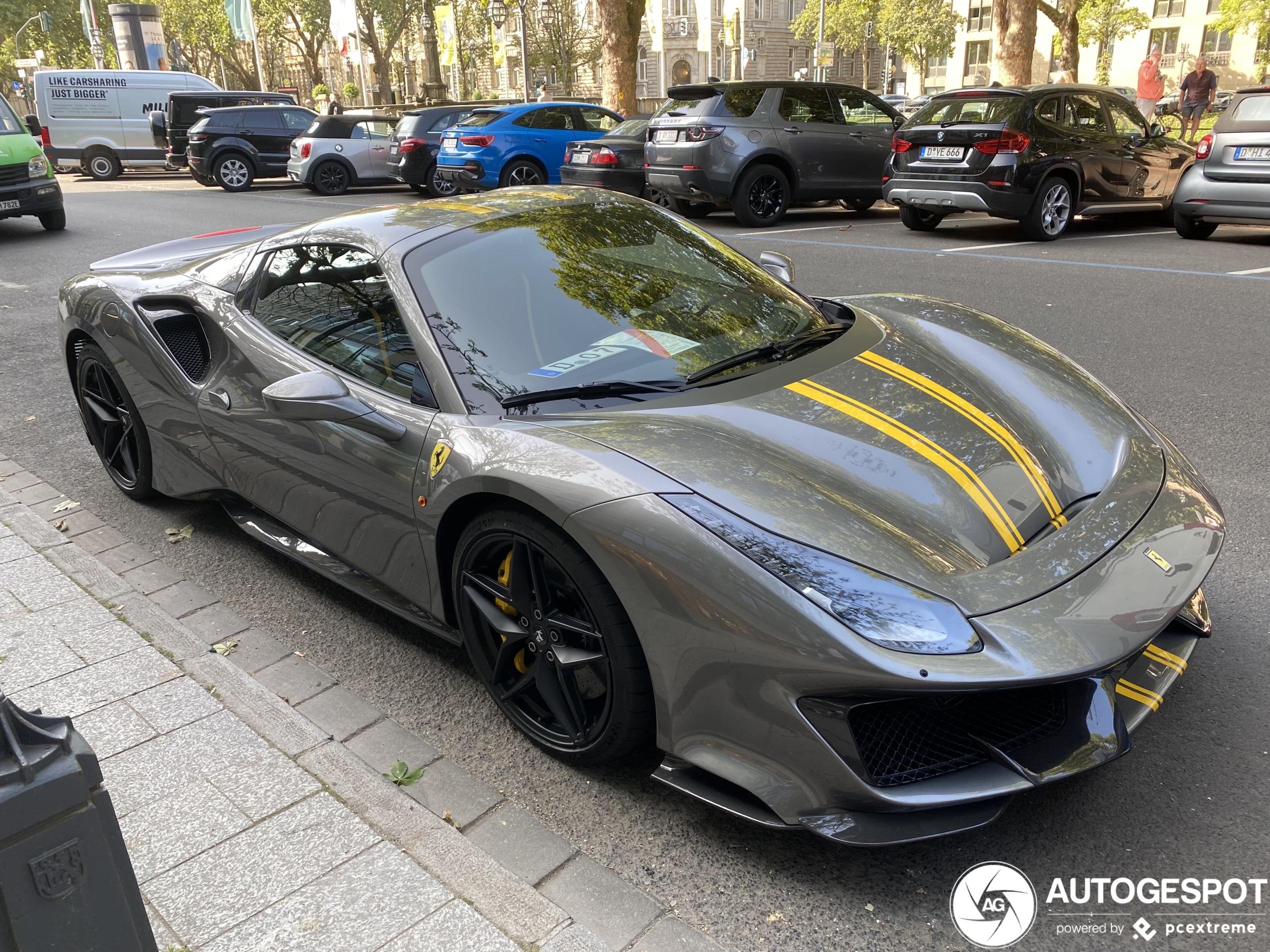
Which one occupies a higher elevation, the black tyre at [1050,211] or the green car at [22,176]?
the green car at [22,176]

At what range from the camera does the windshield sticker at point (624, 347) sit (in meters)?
2.73

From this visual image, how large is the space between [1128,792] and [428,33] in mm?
34645

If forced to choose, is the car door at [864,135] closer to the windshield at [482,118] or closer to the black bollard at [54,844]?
the windshield at [482,118]

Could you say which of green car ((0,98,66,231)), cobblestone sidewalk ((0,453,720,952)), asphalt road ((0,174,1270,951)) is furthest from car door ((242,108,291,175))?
cobblestone sidewalk ((0,453,720,952))

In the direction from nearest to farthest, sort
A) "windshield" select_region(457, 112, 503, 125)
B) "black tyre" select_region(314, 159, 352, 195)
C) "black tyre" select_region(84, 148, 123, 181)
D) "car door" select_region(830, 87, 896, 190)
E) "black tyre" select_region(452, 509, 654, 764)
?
"black tyre" select_region(452, 509, 654, 764)
"car door" select_region(830, 87, 896, 190)
"windshield" select_region(457, 112, 503, 125)
"black tyre" select_region(314, 159, 352, 195)
"black tyre" select_region(84, 148, 123, 181)

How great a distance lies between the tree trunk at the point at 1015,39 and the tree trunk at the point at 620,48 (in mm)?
7800

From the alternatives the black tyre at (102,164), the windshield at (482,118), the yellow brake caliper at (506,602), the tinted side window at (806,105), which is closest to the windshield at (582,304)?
the yellow brake caliper at (506,602)

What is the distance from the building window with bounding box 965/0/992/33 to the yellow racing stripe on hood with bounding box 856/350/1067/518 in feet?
245

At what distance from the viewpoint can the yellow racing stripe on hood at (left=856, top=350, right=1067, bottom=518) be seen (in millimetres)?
2441

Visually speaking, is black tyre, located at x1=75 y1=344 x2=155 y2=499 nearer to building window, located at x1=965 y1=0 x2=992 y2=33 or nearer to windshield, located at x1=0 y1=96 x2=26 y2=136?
windshield, located at x1=0 y1=96 x2=26 y2=136

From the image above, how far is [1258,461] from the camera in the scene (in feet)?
13.7

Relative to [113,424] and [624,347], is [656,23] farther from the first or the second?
[624,347]

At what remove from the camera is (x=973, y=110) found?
10.7 meters

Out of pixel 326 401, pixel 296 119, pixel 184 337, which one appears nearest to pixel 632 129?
pixel 296 119
